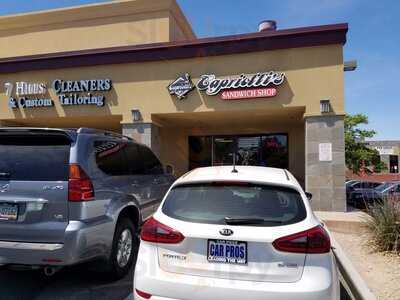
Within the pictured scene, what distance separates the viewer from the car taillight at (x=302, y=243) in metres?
3.13

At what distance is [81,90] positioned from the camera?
13.4 m

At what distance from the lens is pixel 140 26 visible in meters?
16.3

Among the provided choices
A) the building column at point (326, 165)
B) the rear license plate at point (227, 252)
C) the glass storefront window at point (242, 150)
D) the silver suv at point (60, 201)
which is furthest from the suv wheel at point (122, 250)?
the glass storefront window at point (242, 150)

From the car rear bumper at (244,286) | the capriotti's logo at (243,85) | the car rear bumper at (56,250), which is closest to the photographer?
the car rear bumper at (244,286)

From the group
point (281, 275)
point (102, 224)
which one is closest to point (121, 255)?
point (102, 224)

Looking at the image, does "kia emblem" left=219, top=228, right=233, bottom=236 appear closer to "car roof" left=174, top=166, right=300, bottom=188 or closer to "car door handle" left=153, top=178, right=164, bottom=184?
"car roof" left=174, top=166, right=300, bottom=188

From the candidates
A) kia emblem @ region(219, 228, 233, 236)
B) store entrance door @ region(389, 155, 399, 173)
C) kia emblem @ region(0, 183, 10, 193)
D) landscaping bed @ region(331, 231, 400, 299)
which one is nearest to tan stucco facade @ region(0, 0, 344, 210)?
landscaping bed @ region(331, 231, 400, 299)

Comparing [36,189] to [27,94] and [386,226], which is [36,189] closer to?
[386,226]

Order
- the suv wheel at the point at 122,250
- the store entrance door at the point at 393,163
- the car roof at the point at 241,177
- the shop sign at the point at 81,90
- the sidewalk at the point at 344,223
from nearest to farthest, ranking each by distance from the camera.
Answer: the car roof at the point at 241,177, the suv wheel at the point at 122,250, the sidewalk at the point at 344,223, the shop sign at the point at 81,90, the store entrance door at the point at 393,163

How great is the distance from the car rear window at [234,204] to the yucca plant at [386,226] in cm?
392

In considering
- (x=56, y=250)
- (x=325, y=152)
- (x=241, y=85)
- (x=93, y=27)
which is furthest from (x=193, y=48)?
(x=56, y=250)

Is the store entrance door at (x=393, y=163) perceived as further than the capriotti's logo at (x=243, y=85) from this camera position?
Yes

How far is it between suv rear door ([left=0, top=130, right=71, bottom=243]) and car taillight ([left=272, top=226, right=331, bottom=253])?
99.9 inches

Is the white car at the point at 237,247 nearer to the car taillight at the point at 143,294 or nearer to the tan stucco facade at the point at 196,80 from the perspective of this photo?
the car taillight at the point at 143,294
